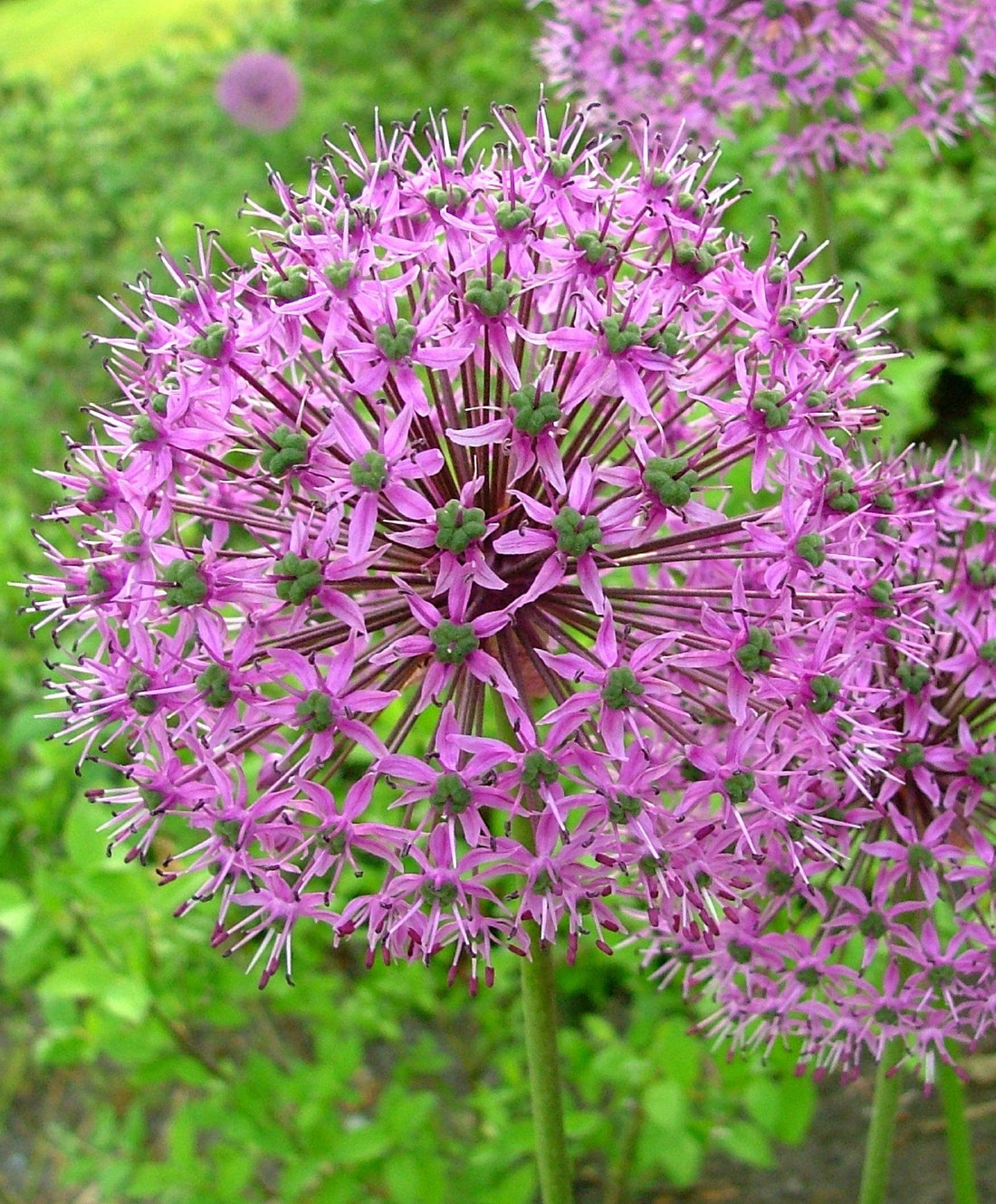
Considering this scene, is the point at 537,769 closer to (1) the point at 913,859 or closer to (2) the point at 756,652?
(2) the point at 756,652

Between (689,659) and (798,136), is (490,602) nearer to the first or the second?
(689,659)

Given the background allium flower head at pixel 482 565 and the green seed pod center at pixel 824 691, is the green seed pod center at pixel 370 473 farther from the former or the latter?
the green seed pod center at pixel 824 691

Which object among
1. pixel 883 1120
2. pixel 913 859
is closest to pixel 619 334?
pixel 913 859

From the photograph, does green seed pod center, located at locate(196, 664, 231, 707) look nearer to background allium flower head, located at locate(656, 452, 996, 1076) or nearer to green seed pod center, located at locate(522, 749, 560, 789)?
green seed pod center, located at locate(522, 749, 560, 789)

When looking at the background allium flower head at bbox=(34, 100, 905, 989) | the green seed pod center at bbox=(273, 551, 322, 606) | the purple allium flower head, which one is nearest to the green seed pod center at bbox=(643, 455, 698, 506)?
the background allium flower head at bbox=(34, 100, 905, 989)

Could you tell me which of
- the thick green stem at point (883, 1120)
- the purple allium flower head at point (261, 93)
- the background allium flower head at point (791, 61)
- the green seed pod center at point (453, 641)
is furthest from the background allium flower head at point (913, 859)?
the purple allium flower head at point (261, 93)
